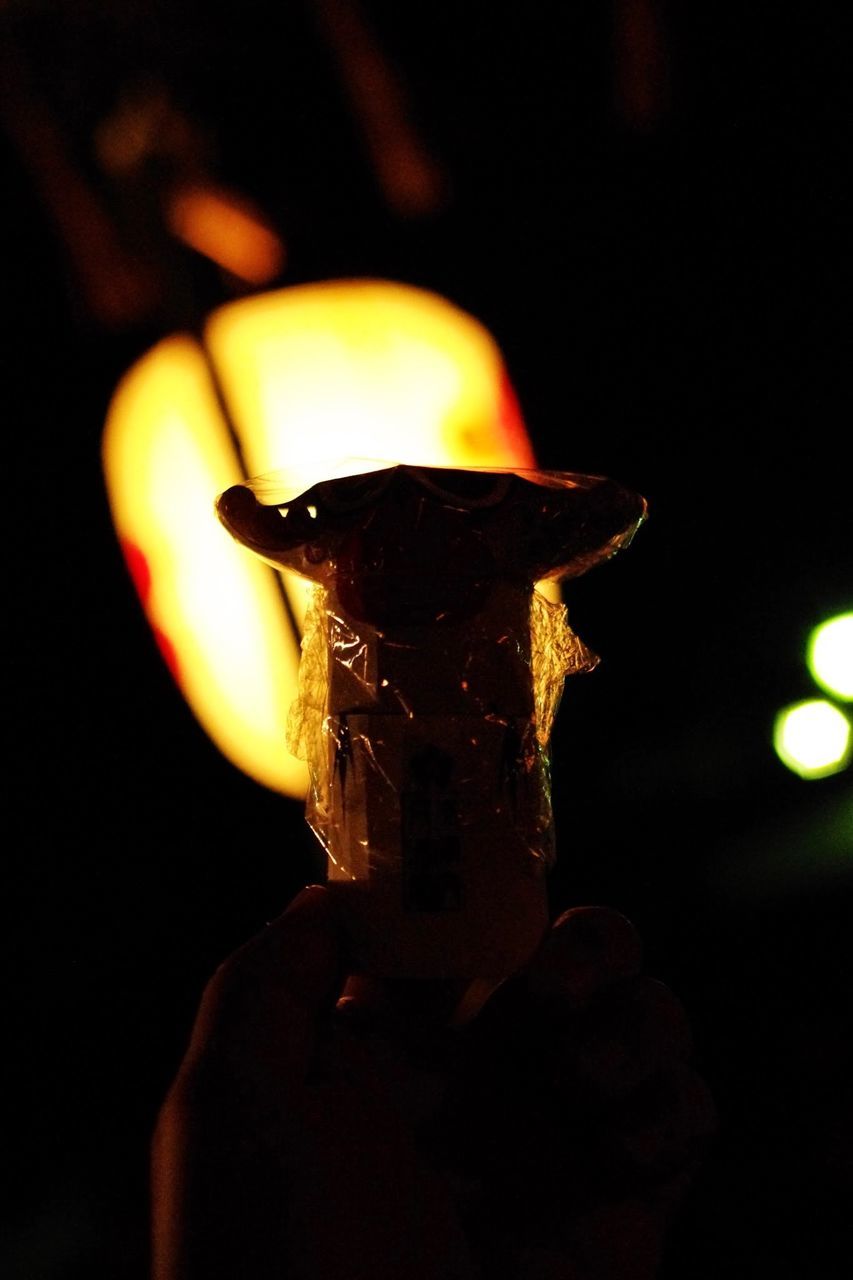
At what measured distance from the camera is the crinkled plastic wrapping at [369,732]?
863 millimetres

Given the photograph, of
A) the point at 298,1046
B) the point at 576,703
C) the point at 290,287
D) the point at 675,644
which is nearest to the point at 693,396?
the point at 675,644

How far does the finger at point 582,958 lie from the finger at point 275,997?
0.19 m

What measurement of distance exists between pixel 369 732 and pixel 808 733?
2.91 ft

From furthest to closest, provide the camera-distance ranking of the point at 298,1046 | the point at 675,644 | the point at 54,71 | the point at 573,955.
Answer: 1. the point at 675,644
2. the point at 54,71
3. the point at 573,955
4. the point at 298,1046

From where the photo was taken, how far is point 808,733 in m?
1.48

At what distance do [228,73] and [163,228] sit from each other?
229 mm

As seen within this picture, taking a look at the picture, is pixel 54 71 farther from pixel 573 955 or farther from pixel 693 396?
pixel 573 955

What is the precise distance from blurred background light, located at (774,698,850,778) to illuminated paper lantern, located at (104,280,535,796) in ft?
1.86

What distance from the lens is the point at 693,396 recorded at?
1444mm

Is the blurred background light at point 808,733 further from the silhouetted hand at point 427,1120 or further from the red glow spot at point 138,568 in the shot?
the red glow spot at point 138,568

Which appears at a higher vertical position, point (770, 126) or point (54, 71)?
point (54, 71)

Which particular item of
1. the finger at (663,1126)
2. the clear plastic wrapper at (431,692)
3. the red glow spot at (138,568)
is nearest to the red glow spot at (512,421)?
the clear plastic wrapper at (431,692)

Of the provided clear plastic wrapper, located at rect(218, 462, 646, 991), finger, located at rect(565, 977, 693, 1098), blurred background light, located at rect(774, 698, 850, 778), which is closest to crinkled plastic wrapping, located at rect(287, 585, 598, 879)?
clear plastic wrapper, located at rect(218, 462, 646, 991)

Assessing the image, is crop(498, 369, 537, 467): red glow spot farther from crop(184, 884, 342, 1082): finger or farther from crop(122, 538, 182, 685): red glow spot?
crop(184, 884, 342, 1082): finger
